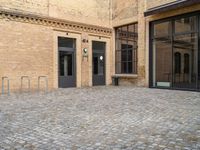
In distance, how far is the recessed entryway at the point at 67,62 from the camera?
14.3 meters

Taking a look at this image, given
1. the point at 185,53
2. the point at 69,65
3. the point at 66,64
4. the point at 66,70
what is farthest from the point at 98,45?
the point at 185,53

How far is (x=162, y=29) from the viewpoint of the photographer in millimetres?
13406

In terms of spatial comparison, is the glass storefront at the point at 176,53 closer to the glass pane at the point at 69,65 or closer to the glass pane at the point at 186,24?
the glass pane at the point at 186,24

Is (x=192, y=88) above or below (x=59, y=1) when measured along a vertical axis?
below

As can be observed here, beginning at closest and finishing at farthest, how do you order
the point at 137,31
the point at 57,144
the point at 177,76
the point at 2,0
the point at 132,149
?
the point at 132,149 → the point at 57,144 → the point at 2,0 → the point at 177,76 → the point at 137,31

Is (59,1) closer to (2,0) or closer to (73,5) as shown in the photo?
(73,5)

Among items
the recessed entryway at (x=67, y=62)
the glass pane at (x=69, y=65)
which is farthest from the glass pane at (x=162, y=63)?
the glass pane at (x=69, y=65)

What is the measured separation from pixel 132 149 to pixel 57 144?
1.30 metres

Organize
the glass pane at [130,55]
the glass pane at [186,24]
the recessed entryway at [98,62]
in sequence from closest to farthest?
1. the glass pane at [186,24]
2. the glass pane at [130,55]
3. the recessed entryway at [98,62]

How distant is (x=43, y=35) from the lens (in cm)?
1329

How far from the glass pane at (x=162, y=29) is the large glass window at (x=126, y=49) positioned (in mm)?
1637

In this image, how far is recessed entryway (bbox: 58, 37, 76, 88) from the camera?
1434 cm

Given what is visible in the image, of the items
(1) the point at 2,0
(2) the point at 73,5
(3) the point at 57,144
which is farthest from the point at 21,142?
(2) the point at 73,5

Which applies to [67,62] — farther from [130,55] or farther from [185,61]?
[185,61]
